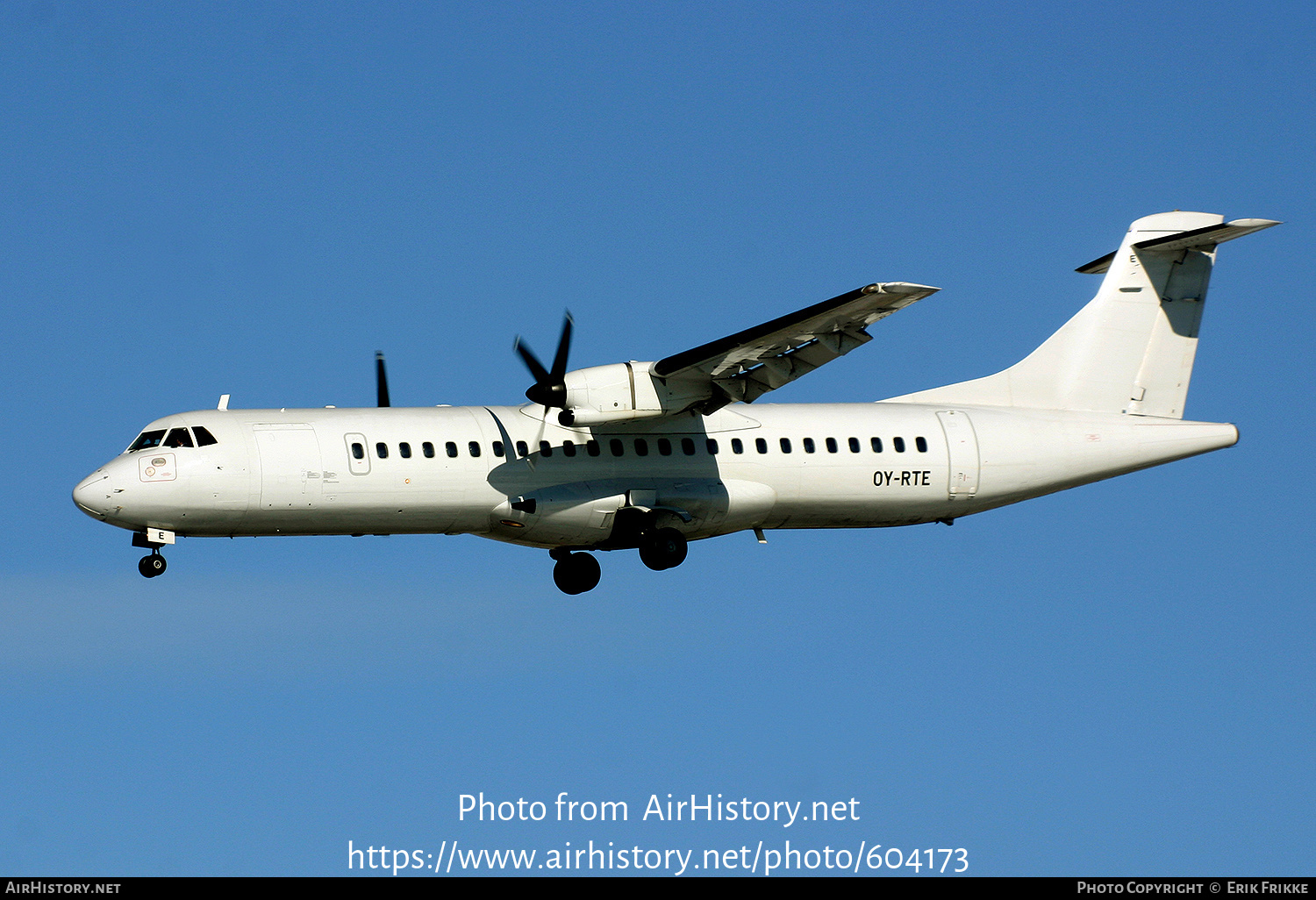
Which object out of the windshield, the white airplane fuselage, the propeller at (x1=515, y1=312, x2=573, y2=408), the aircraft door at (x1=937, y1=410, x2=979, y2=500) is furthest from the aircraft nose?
the aircraft door at (x1=937, y1=410, x2=979, y2=500)

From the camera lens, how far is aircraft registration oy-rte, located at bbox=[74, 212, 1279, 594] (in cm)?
2481

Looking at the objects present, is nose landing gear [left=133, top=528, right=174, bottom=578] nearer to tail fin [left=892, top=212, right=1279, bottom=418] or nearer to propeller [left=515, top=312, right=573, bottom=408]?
propeller [left=515, top=312, right=573, bottom=408]

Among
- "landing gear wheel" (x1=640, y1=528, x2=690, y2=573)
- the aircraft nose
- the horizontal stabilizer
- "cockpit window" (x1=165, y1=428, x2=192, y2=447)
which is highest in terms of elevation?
the horizontal stabilizer

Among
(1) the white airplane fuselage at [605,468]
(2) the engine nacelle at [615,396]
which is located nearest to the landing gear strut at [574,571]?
(1) the white airplane fuselage at [605,468]

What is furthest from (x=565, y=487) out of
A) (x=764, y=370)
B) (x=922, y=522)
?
(x=922, y=522)

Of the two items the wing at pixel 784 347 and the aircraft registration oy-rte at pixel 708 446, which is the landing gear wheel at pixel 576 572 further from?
the wing at pixel 784 347

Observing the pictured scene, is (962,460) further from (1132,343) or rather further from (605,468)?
(605,468)

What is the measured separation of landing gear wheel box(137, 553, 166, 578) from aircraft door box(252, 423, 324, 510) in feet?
5.77

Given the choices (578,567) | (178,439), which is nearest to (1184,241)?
(578,567)

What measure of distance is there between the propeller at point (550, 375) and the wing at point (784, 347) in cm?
143

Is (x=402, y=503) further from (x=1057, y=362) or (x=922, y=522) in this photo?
(x=1057, y=362)

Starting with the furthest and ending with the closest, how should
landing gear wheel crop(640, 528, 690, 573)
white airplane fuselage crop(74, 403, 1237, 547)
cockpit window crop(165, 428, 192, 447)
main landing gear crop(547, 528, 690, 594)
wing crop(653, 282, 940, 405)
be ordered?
main landing gear crop(547, 528, 690, 594) < landing gear wheel crop(640, 528, 690, 573) < cockpit window crop(165, 428, 192, 447) < white airplane fuselage crop(74, 403, 1237, 547) < wing crop(653, 282, 940, 405)

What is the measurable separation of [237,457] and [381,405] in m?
3.45

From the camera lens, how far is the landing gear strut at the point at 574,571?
90.2 feet
